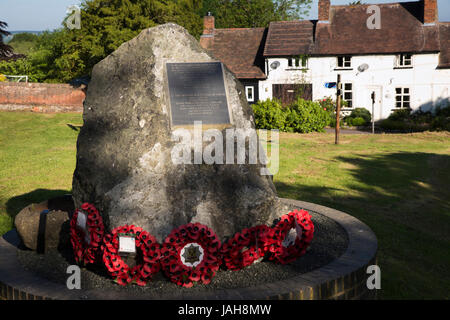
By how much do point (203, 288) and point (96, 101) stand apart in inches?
99.6

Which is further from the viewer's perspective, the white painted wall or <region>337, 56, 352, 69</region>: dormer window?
<region>337, 56, 352, 69</region>: dormer window

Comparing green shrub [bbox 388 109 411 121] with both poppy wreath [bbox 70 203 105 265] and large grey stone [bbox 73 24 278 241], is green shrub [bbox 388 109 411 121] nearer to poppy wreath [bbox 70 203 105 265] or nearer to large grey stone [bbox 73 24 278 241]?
large grey stone [bbox 73 24 278 241]

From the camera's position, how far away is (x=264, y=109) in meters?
21.5

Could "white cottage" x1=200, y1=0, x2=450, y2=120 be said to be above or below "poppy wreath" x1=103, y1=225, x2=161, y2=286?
above

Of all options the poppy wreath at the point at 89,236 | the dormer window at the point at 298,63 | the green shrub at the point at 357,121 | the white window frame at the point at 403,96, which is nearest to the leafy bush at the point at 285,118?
the green shrub at the point at 357,121

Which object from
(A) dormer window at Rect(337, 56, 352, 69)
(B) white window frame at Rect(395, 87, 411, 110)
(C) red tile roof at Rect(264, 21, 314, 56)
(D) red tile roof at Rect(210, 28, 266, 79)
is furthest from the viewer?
(D) red tile roof at Rect(210, 28, 266, 79)

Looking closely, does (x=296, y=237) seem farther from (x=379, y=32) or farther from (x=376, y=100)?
(x=379, y=32)

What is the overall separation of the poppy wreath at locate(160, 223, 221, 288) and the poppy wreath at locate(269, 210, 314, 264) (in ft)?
2.29

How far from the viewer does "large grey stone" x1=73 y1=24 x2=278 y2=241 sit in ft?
15.9

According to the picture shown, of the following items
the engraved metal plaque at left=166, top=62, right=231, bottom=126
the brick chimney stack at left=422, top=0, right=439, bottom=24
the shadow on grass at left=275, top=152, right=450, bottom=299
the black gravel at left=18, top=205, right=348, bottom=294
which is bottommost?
the shadow on grass at left=275, top=152, right=450, bottom=299

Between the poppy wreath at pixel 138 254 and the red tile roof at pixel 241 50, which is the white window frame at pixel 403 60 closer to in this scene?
the red tile roof at pixel 241 50

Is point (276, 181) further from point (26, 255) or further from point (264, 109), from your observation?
point (264, 109)

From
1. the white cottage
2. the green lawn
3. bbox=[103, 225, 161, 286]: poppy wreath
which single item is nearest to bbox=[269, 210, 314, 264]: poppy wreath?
the green lawn

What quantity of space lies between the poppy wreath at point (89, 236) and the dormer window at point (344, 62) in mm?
27065
